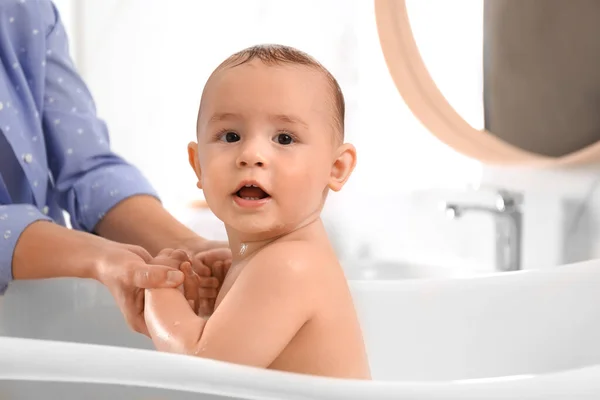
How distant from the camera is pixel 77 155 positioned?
1.37m

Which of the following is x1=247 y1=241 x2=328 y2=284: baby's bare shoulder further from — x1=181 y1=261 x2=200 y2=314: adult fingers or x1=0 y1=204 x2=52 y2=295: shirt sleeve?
x1=0 y1=204 x2=52 y2=295: shirt sleeve

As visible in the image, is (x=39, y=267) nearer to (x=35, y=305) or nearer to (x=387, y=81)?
(x=35, y=305)

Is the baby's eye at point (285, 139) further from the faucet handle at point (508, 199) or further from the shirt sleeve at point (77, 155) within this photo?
the faucet handle at point (508, 199)

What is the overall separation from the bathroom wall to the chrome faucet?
0.04m

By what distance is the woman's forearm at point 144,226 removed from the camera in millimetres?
1267

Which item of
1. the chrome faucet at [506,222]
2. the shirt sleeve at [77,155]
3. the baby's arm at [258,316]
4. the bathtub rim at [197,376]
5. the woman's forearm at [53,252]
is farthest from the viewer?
the chrome faucet at [506,222]

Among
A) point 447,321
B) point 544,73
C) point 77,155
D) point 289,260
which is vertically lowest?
point 447,321

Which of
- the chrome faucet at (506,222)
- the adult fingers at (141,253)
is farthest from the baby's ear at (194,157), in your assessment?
the chrome faucet at (506,222)

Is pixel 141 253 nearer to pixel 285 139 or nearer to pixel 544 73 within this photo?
pixel 285 139

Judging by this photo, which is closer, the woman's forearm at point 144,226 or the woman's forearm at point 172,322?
the woman's forearm at point 172,322

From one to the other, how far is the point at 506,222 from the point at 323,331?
103 cm

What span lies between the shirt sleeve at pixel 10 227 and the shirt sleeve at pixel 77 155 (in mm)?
158

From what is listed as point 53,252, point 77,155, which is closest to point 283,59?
point 53,252

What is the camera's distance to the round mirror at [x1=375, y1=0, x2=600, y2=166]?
1771 millimetres
